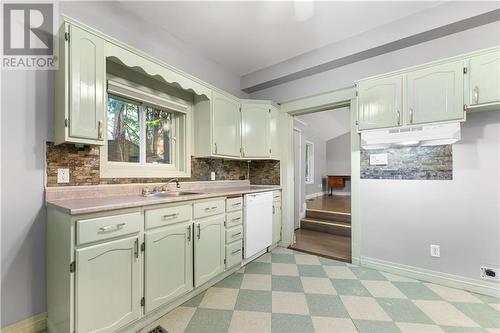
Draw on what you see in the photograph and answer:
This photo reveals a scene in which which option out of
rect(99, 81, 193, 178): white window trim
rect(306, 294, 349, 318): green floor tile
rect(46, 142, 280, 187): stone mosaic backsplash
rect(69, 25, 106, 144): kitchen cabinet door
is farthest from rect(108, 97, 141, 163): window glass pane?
rect(306, 294, 349, 318): green floor tile

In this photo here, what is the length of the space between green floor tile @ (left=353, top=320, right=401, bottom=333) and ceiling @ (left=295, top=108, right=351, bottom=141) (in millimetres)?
3836

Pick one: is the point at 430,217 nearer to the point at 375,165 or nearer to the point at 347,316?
the point at 375,165

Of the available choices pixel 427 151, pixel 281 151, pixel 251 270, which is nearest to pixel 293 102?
pixel 281 151

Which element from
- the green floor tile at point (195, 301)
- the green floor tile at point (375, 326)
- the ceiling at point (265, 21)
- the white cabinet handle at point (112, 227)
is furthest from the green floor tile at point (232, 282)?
the ceiling at point (265, 21)

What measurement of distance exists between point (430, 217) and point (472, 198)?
1.29 feet

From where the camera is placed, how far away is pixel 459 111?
1.98 m

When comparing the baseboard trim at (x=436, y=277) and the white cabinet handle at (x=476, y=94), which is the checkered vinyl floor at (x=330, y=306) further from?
the white cabinet handle at (x=476, y=94)

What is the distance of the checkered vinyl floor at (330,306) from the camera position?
1607 millimetres

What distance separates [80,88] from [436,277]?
3.71 metres

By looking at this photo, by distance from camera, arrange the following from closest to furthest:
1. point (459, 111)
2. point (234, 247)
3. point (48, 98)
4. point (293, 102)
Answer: point (48, 98) → point (459, 111) → point (234, 247) → point (293, 102)

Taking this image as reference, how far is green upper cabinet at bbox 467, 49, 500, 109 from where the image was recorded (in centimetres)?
185

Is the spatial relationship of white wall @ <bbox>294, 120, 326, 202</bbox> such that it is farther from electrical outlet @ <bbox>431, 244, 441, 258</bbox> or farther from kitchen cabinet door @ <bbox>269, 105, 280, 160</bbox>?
electrical outlet @ <bbox>431, 244, 441, 258</bbox>

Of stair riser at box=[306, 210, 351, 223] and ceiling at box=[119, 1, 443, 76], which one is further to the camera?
stair riser at box=[306, 210, 351, 223]

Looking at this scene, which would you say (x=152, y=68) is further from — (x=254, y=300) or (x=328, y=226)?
(x=328, y=226)
